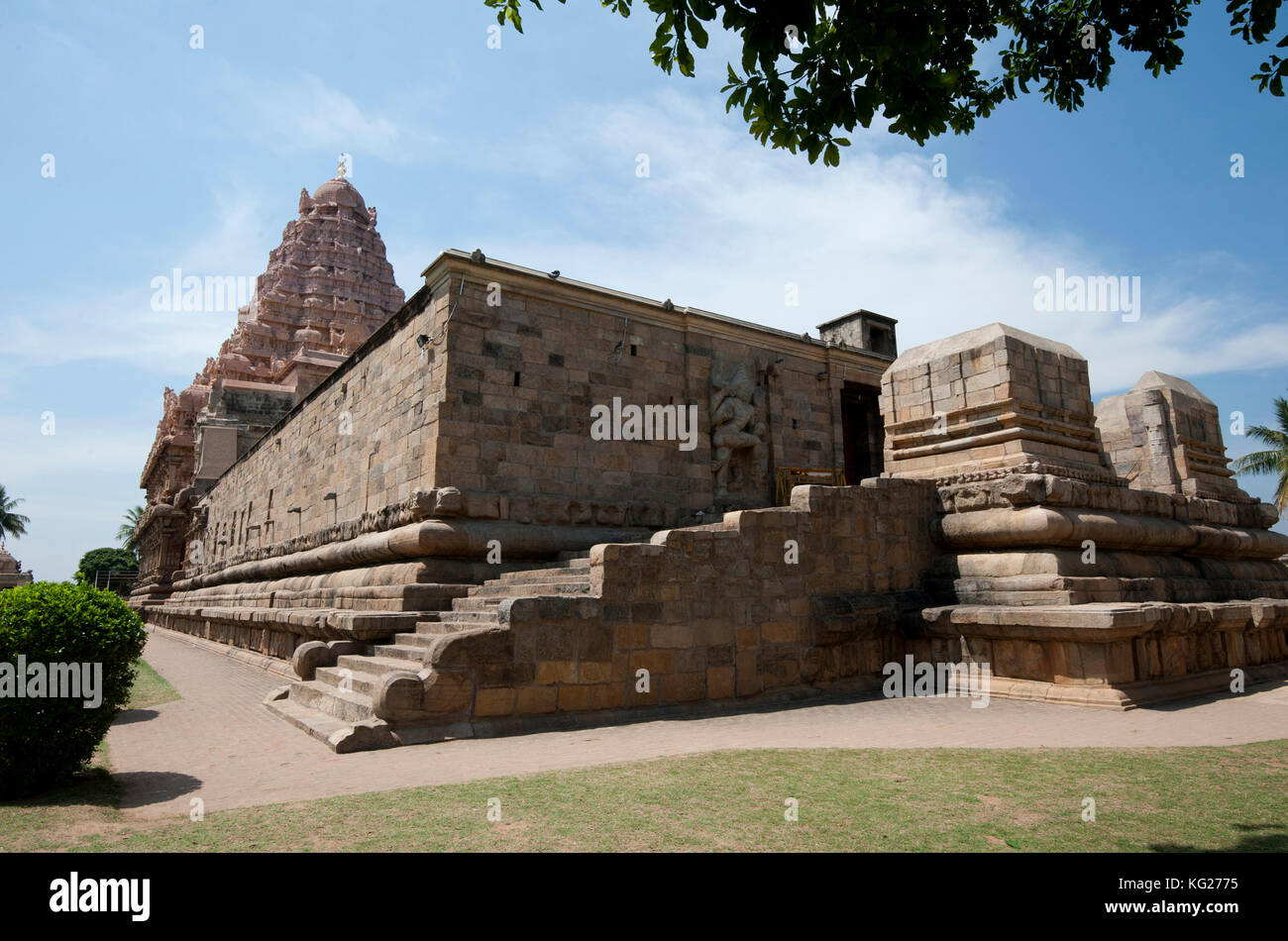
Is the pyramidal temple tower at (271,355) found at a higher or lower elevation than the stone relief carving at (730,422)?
higher

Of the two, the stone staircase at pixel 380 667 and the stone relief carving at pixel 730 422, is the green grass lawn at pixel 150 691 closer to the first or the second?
the stone staircase at pixel 380 667

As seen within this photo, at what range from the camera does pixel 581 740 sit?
690 cm

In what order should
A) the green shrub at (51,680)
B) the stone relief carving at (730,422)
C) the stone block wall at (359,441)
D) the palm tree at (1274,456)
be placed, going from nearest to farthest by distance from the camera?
the green shrub at (51,680)
the stone block wall at (359,441)
the stone relief carving at (730,422)
the palm tree at (1274,456)

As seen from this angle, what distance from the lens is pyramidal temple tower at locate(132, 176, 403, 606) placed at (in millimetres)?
35500

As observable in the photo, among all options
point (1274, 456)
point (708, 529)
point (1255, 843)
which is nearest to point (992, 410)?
point (708, 529)

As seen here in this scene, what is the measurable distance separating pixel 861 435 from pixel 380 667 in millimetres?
14296

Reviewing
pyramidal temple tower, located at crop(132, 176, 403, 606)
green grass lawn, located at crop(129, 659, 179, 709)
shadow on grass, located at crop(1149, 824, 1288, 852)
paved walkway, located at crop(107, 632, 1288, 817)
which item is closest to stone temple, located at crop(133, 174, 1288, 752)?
paved walkway, located at crop(107, 632, 1288, 817)

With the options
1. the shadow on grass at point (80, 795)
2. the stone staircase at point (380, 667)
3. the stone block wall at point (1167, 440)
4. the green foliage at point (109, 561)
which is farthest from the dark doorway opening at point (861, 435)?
the green foliage at point (109, 561)

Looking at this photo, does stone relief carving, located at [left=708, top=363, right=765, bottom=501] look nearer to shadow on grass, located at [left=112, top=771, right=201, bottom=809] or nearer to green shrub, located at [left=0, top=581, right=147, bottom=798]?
shadow on grass, located at [left=112, top=771, right=201, bottom=809]

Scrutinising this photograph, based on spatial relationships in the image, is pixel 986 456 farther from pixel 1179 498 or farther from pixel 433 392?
pixel 433 392

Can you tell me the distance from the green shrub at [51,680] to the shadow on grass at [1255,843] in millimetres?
6531

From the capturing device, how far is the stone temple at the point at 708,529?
313 inches

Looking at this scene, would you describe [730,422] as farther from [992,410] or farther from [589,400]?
[992,410]
